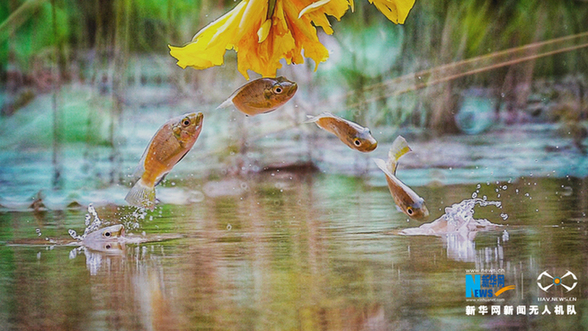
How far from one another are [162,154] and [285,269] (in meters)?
0.63

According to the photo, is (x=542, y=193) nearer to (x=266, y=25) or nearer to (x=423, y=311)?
(x=423, y=311)

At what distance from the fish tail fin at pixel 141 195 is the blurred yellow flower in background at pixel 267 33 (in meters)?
0.16

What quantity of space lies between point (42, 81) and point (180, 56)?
1.95 meters

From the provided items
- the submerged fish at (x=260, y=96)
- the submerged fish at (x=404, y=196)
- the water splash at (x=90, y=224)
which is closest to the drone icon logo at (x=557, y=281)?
the submerged fish at (x=404, y=196)

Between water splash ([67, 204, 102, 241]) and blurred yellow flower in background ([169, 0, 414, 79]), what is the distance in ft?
3.69

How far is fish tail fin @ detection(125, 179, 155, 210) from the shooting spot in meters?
0.40

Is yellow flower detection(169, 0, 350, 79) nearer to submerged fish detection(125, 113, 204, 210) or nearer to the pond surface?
submerged fish detection(125, 113, 204, 210)

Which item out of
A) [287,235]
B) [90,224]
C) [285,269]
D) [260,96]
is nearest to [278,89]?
[260,96]

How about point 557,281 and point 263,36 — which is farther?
point 557,281

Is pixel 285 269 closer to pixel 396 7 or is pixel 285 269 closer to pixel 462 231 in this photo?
pixel 462 231

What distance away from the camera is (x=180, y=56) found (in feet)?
0.82

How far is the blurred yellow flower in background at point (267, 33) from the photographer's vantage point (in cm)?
25

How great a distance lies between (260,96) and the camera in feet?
1.24

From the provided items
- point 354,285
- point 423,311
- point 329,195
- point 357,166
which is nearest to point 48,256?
point 354,285
